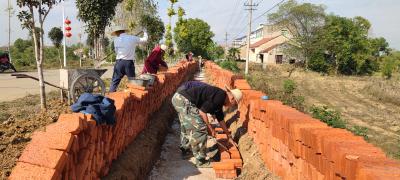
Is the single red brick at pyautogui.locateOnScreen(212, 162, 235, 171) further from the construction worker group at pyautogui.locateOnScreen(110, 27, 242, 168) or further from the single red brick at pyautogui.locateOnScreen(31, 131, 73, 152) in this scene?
the single red brick at pyautogui.locateOnScreen(31, 131, 73, 152)

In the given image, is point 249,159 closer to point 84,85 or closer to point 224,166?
point 224,166

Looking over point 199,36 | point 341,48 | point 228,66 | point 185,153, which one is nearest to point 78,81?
point 185,153

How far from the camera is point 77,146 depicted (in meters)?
2.63

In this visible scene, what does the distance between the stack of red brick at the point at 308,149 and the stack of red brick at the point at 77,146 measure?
165 centimetres

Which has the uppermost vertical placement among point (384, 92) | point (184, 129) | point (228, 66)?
point (228, 66)

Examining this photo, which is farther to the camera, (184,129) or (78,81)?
(184,129)

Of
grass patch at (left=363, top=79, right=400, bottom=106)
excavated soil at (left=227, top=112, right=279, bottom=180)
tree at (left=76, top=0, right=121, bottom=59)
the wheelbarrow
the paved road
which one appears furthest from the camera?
grass patch at (left=363, top=79, right=400, bottom=106)

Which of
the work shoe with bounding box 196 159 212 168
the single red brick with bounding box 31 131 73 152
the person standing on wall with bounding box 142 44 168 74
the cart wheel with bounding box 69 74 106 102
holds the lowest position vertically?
the work shoe with bounding box 196 159 212 168

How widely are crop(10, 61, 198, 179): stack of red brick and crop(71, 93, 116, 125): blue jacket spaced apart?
95 mm

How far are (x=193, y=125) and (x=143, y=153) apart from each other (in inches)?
30.4

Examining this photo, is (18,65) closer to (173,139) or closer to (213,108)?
(173,139)

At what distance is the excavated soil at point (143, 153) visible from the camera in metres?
3.67

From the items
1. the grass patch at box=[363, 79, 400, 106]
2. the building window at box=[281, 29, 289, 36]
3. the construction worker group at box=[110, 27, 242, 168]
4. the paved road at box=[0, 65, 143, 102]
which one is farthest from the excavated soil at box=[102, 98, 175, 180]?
the building window at box=[281, 29, 289, 36]

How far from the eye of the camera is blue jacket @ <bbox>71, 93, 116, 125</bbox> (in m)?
3.06
